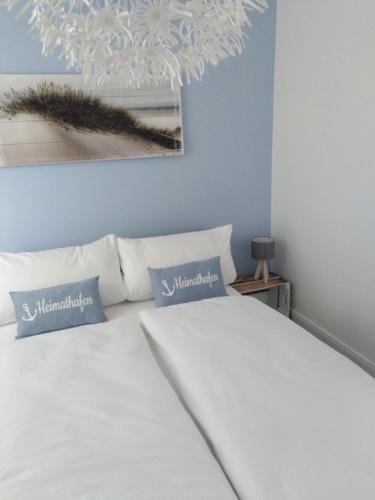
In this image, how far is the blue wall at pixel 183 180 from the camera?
91.9 inches

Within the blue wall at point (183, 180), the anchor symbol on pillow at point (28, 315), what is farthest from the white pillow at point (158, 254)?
the anchor symbol on pillow at point (28, 315)

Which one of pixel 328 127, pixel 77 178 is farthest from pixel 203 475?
pixel 328 127

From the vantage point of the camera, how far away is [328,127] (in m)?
2.31

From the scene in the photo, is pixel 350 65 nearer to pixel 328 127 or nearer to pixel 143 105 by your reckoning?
pixel 328 127

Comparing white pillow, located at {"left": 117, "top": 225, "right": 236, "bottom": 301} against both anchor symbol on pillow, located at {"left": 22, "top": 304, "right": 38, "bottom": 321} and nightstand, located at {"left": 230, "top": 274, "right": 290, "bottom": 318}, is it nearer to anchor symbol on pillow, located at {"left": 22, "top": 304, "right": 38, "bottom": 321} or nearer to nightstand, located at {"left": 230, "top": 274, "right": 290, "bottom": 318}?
nightstand, located at {"left": 230, "top": 274, "right": 290, "bottom": 318}

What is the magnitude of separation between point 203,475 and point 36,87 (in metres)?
2.15

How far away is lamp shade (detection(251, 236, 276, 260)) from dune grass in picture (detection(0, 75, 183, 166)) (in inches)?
34.9

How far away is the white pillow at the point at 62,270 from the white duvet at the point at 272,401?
41 cm

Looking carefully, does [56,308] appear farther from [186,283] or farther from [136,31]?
[136,31]

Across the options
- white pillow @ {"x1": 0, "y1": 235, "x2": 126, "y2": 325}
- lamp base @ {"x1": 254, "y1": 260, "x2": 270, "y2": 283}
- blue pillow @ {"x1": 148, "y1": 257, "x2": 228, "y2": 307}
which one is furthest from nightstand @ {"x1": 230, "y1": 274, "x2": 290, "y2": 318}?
white pillow @ {"x1": 0, "y1": 235, "x2": 126, "y2": 325}

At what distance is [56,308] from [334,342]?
1.82m

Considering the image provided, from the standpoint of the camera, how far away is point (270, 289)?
299 cm

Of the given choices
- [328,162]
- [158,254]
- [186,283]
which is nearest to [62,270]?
[158,254]

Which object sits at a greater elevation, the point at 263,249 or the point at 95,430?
the point at 263,249
